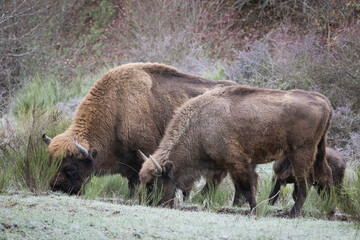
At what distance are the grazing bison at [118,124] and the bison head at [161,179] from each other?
108 cm

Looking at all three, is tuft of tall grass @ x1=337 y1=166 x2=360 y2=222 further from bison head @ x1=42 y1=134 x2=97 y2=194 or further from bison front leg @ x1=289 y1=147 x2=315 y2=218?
bison head @ x1=42 y1=134 x2=97 y2=194

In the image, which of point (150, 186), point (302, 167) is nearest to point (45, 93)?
point (150, 186)

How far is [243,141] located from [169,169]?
126 cm

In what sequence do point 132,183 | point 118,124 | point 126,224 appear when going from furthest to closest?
point 132,183
point 118,124
point 126,224

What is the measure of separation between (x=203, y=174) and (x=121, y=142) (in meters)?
1.71

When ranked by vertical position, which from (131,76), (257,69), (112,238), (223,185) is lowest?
(223,185)

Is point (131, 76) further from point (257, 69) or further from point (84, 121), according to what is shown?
point (257, 69)

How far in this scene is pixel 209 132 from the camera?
308 inches

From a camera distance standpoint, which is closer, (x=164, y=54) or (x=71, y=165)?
(x=71, y=165)

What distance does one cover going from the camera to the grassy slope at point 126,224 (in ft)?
15.6

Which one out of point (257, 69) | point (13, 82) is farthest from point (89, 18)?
point (257, 69)

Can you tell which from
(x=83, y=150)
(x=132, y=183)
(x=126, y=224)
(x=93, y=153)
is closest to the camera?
(x=126, y=224)

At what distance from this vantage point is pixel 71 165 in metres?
8.38

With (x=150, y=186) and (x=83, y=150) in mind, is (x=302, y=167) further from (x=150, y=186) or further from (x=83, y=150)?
(x=83, y=150)
